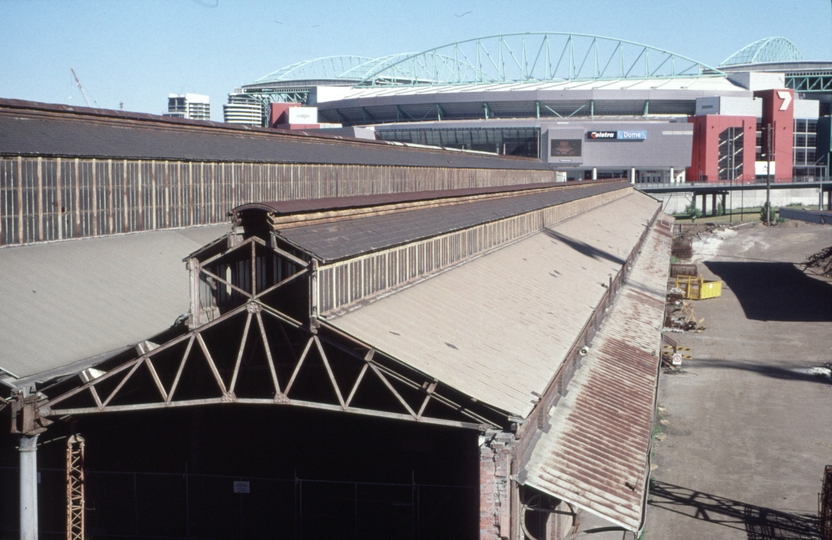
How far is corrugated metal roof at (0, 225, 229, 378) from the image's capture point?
57.6 feet

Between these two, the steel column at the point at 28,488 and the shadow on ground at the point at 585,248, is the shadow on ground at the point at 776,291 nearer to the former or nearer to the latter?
the shadow on ground at the point at 585,248

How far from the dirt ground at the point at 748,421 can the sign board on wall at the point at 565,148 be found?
5598 centimetres

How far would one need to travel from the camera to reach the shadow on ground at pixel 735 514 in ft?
64.3

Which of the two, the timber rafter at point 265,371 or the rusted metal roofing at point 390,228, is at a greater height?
the rusted metal roofing at point 390,228

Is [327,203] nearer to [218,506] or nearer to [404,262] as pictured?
[404,262]

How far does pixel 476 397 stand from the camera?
1392 centimetres

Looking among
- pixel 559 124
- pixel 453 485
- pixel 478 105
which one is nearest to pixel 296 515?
pixel 453 485

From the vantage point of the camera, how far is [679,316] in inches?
1747

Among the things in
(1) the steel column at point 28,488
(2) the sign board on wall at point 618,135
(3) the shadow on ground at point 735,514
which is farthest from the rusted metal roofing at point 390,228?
(2) the sign board on wall at point 618,135

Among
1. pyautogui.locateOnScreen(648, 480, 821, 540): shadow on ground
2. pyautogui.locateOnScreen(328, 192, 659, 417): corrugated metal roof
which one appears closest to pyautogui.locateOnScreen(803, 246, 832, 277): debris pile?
pyautogui.locateOnScreen(328, 192, 659, 417): corrugated metal roof

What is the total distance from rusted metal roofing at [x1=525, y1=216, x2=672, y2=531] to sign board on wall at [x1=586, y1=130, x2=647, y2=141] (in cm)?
8248

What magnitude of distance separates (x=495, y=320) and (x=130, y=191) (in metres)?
14.3

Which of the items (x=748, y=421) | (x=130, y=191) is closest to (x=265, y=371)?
(x=130, y=191)

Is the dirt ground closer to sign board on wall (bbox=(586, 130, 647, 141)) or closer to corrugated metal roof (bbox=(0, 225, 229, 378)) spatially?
corrugated metal roof (bbox=(0, 225, 229, 378))
